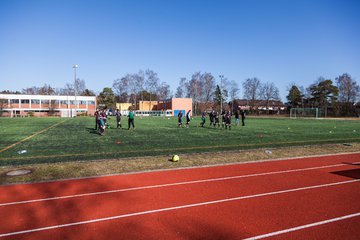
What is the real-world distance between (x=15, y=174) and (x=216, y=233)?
24.1ft

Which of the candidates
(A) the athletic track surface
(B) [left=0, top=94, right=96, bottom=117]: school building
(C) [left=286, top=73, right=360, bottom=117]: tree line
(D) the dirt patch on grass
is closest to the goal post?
(C) [left=286, top=73, right=360, bottom=117]: tree line

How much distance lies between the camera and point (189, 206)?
621 cm

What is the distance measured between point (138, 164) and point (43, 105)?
259 ft

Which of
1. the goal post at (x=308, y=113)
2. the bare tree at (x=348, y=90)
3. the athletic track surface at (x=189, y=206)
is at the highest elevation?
the bare tree at (x=348, y=90)

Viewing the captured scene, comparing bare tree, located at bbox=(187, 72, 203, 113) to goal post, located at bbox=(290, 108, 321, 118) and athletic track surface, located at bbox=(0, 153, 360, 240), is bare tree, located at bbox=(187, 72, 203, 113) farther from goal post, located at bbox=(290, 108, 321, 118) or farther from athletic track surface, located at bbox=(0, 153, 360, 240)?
athletic track surface, located at bbox=(0, 153, 360, 240)

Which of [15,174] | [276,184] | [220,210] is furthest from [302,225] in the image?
[15,174]

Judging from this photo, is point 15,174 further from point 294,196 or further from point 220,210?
point 294,196

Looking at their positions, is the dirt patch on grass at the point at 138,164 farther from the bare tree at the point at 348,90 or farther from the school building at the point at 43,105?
the bare tree at the point at 348,90

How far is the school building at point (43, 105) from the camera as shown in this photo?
243ft

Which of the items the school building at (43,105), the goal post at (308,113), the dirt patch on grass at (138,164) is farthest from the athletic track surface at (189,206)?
the school building at (43,105)

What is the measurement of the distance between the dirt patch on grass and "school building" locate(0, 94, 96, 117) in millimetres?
68310

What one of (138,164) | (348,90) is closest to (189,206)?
(138,164)

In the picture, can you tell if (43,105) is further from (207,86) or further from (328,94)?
(328,94)

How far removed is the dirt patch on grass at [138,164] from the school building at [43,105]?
2689 inches
